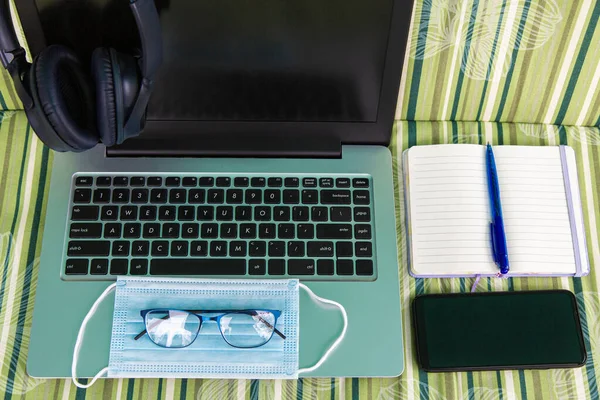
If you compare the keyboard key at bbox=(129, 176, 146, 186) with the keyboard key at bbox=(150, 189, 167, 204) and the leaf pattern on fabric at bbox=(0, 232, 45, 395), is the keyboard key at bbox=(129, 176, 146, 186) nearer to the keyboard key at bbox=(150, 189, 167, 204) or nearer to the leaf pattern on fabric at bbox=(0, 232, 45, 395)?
the keyboard key at bbox=(150, 189, 167, 204)

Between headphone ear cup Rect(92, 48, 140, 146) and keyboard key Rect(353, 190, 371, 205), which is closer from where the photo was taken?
headphone ear cup Rect(92, 48, 140, 146)

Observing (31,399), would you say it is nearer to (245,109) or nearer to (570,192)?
(245,109)

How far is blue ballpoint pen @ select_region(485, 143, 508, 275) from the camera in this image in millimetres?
716

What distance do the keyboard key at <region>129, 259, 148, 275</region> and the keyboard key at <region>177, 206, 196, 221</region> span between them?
0.07 meters

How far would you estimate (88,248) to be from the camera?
716 mm

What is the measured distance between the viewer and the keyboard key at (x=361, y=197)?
2.44ft

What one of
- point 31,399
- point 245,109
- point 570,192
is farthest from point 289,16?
point 31,399

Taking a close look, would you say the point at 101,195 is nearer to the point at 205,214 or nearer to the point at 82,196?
the point at 82,196

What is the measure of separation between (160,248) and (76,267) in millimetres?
103

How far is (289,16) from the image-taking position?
64 centimetres

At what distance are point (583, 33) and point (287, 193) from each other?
1.43 ft

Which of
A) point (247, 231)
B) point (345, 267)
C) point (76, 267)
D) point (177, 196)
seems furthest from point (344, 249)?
point (76, 267)

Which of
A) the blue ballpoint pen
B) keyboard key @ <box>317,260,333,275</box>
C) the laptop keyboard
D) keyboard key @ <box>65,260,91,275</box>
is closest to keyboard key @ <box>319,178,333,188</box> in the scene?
the laptop keyboard

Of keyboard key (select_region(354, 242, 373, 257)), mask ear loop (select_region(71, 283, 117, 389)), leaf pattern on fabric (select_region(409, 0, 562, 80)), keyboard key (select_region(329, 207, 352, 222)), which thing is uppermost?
leaf pattern on fabric (select_region(409, 0, 562, 80))
